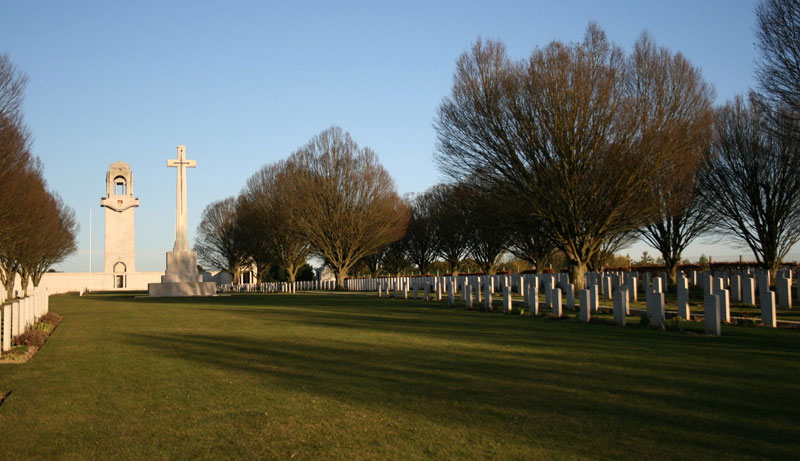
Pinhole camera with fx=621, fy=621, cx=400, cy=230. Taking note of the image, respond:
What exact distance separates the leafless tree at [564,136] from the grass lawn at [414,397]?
35.6 ft

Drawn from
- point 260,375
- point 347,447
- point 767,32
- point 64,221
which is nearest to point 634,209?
point 767,32

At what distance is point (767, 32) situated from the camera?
578 inches

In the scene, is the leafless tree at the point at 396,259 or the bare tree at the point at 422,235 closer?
the bare tree at the point at 422,235

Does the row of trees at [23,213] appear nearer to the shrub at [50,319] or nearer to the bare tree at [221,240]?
the shrub at [50,319]

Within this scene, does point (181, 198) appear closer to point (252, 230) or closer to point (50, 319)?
point (252, 230)

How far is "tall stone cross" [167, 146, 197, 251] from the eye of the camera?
113 ft

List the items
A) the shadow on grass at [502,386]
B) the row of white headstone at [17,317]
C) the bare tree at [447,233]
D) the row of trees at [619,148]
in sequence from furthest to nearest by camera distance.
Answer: the bare tree at [447,233] → the row of trees at [619,148] → the row of white headstone at [17,317] → the shadow on grass at [502,386]

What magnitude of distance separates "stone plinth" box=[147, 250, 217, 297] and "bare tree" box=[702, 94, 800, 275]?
26.2m

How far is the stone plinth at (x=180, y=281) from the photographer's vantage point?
34000mm

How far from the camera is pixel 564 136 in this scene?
20.2m

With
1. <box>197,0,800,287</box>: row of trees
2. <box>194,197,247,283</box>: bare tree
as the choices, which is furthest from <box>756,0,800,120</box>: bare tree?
<box>194,197,247,283</box>: bare tree

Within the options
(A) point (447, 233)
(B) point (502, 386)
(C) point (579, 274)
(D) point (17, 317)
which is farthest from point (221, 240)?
(B) point (502, 386)

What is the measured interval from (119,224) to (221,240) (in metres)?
10.1

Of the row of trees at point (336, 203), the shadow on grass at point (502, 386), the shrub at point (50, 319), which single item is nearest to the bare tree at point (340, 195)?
the row of trees at point (336, 203)
